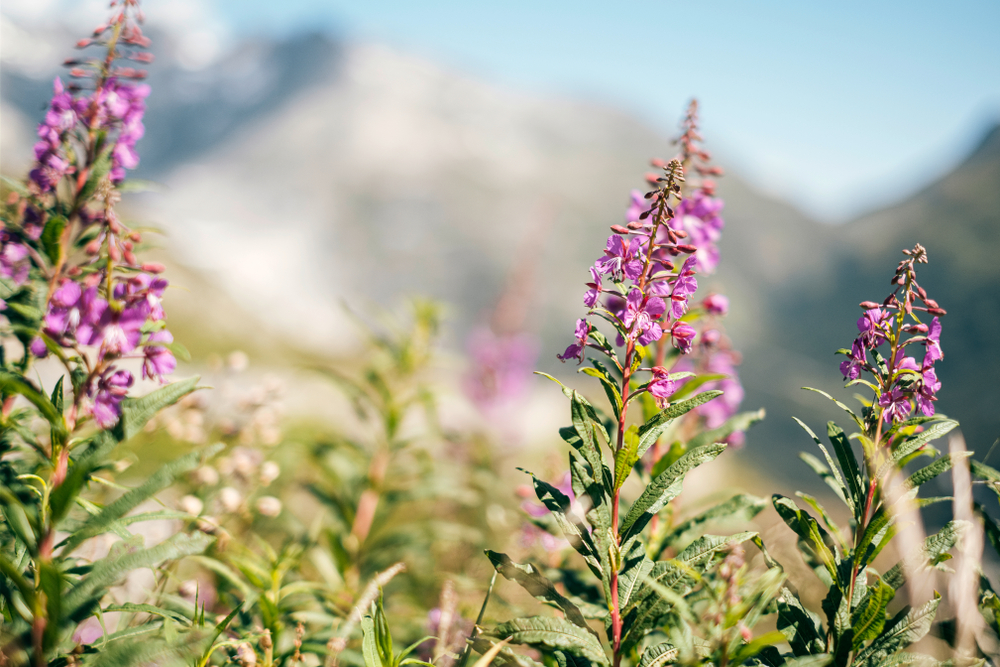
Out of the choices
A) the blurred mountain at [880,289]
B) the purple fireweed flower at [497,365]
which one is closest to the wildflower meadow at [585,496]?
the purple fireweed flower at [497,365]

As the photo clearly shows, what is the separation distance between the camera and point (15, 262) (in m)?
2.02

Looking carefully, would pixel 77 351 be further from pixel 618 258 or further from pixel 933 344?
pixel 933 344

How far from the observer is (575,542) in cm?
167

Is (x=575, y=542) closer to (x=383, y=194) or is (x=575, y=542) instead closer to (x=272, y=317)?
(x=272, y=317)

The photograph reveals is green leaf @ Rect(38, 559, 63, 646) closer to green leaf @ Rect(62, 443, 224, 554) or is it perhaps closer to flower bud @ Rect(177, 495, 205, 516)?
green leaf @ Rect(62, 443, 224, 554)

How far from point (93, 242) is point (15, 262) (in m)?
0.35

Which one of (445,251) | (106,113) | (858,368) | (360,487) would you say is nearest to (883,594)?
(858,368)

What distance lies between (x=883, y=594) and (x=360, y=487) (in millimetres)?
2739

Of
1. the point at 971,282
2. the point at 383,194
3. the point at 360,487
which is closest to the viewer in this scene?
the point at 360,487

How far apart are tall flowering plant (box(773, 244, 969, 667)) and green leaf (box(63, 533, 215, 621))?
1707mm

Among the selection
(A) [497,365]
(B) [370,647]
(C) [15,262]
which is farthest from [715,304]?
(A) [497,365]

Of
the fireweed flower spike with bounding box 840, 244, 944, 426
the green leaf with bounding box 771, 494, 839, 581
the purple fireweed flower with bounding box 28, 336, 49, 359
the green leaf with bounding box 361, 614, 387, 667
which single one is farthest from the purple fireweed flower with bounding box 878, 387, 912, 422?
the purple fireweed flower with bounding box 28, 336, 49, 359

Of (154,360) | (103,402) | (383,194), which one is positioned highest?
(383,194)

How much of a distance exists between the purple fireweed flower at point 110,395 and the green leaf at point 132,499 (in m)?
0.23
